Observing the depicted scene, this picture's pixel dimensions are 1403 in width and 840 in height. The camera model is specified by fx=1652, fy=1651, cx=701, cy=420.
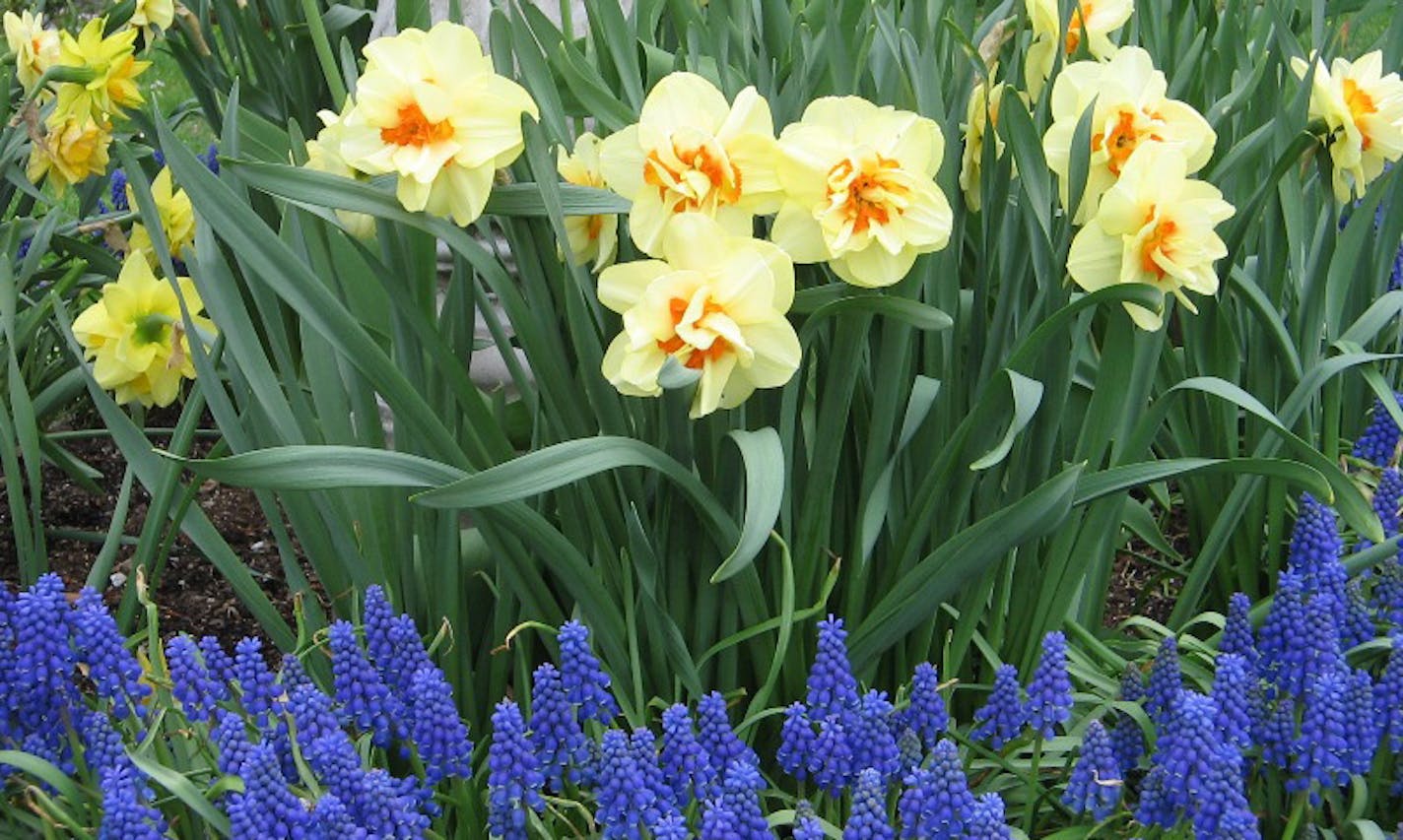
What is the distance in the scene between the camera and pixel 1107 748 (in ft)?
5.29

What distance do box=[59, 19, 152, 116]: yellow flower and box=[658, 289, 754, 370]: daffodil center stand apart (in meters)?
1.41

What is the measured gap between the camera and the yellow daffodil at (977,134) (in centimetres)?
183

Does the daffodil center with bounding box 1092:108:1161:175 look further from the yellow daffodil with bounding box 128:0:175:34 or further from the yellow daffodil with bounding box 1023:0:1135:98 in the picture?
the yellow daffodil with bounding box 128:0:175:34

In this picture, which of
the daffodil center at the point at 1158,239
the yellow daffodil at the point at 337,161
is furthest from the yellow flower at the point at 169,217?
the daffodil center at the point at 1158,239

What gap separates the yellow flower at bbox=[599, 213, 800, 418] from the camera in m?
1.53

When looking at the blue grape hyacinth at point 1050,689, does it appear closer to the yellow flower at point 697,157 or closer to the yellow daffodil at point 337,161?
the yellow flower at point 697,157

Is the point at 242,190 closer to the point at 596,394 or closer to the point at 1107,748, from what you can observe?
the point at 596,394

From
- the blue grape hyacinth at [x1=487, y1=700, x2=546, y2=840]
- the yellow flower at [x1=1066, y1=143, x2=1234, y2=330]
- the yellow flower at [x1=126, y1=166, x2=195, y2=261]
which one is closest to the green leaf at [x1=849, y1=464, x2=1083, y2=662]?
the yellow flower at [x1=1066, y1=143, x2=1234, y2=330]

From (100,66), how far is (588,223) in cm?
117

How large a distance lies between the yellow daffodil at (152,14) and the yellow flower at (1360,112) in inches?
70.2

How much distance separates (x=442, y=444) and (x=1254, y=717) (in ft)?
2.96

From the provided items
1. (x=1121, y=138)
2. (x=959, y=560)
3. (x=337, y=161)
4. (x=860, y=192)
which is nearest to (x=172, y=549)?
(x=337, y=161)

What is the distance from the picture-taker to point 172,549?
110 inches

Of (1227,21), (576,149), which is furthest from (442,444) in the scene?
(1227,21)
